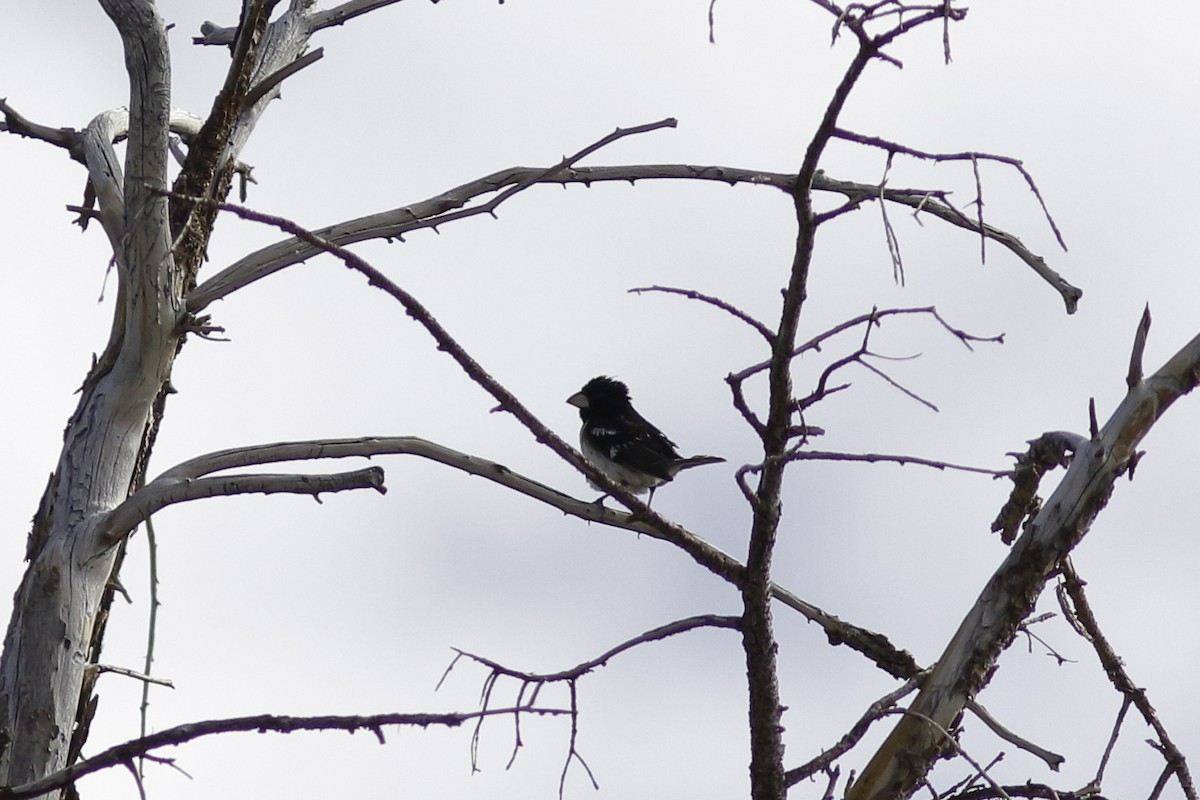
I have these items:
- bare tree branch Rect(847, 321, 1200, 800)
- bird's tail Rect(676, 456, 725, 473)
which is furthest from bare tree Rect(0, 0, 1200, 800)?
bird's tail Rect(676, 456, 725, 473)

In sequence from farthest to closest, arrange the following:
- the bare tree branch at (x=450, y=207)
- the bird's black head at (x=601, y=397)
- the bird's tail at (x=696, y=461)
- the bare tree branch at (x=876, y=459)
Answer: the bird's black head at (x=601, y=397), the bird's tail at (x=696, y=461), the bare tree branch at (x=450, y=207), the bare tree branch at (x=876, y=459)

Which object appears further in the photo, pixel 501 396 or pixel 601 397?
pixel 601 397

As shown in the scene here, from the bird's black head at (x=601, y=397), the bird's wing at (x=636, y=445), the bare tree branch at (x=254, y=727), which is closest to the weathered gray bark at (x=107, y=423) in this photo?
the bare tree branch at (x=254, y=727)

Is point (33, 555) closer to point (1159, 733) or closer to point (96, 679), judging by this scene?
point (96, 679)

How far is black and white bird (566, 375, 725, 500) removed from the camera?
9430 millimetres

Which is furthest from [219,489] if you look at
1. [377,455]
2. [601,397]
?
[601,397]

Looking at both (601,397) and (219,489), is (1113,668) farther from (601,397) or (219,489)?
(601,397)

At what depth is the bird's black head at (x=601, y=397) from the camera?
1068cm

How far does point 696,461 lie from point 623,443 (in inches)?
28.9

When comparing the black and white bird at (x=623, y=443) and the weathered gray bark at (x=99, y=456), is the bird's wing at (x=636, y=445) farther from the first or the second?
the weathered gray bark at (x=99, y=456)

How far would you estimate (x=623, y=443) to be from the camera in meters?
9.75

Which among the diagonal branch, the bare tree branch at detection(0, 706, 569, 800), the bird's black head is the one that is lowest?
the bare tree branch at detection(0, 706, 569, 800)

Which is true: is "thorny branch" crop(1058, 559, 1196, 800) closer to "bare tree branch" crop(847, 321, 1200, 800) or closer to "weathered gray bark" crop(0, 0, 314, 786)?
"bare tree branch" crop(847, 321, 1200, 800)

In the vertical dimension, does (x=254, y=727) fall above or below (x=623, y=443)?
below
